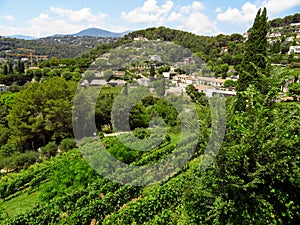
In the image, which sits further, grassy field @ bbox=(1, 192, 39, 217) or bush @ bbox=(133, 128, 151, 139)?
bush @ bbox=(133, 128, 151, 139)

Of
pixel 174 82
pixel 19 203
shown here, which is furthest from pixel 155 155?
pixel 174 82

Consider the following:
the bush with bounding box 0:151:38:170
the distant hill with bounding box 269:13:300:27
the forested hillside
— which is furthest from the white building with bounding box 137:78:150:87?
the distant hill with bounding box 269:13:300:27

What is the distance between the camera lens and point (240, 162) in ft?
14.4

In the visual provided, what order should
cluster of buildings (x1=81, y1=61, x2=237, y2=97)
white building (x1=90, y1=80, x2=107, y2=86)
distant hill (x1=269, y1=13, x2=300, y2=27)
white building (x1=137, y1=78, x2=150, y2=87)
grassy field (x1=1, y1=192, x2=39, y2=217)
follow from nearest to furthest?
grassy field (x1=1, y1=192, x2=39, y2=217)
white building (x1=90, y1=80, x2=107, y2=86)
cluster of buildings (x1=81, y1=61, x2=237, y2=97)
white building (x1=137, y1=78, x2=150, y2=87)
distant hill (x1=269, y1=13, x2=300, y2=27)

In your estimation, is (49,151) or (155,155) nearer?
(155,155)

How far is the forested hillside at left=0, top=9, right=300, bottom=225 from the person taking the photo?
13.9 ft

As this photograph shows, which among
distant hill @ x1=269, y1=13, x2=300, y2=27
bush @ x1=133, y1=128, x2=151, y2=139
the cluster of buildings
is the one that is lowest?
bush @ x1=133, y1=128, x2=151, y2=139

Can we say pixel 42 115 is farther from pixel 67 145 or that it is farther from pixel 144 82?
pixel 144 82

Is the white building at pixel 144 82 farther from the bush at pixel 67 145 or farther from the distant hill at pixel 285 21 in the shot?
the distant hill at pixel 285 21

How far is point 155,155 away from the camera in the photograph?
11.0 metres

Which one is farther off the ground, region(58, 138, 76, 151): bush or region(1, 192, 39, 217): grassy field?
region(58, 138, 76, 151): bush

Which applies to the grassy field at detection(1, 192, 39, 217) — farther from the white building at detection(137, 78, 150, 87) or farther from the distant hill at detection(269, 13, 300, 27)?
the distant hill at detection(269, 13, 300, 27)

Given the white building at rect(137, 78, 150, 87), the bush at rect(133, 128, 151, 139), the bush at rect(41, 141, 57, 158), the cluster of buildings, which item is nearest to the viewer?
the bush at rect(41, 141, 57, 158)

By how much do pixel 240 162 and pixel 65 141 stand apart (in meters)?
12.0
